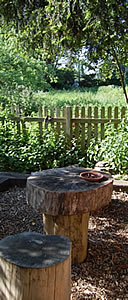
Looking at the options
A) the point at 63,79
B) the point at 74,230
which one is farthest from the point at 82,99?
the point at 63,79

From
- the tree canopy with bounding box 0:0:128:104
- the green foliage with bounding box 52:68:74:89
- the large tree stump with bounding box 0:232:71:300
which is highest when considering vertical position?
the green foliage with bounding box 52:68:74:89

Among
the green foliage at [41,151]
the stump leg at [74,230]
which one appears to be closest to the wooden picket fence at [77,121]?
the green foliage at [41,151]

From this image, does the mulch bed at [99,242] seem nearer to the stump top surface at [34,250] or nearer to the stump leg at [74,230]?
the stump leg at [74,230]

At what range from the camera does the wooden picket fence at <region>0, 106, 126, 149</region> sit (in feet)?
19.6

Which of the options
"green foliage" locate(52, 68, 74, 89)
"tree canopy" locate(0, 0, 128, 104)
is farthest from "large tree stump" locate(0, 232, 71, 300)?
"green foliage" locate(52, 68, 74, 89)

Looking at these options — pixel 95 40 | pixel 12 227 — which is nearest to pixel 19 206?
pixel 12 227

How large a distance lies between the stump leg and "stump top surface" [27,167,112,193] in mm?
293

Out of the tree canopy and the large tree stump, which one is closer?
the large tree stump

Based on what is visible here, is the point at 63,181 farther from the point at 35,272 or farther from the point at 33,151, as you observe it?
the point at 33,151

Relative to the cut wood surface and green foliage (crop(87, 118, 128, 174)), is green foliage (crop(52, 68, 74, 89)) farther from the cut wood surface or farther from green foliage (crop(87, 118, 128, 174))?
the cut wood surface

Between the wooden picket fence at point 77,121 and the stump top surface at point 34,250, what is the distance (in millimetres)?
4333

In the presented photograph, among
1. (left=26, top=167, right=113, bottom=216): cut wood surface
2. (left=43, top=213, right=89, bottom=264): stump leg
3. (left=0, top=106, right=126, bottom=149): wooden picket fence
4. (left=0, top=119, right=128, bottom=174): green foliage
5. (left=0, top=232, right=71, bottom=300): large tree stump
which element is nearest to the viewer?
(left=0, top=232, right=71, bottom=300): large tree stump

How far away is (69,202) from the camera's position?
245 centimetres

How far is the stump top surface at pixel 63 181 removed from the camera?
8.31 ft
